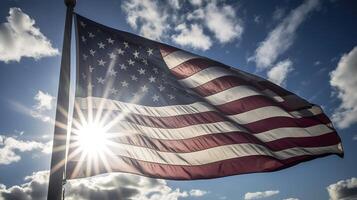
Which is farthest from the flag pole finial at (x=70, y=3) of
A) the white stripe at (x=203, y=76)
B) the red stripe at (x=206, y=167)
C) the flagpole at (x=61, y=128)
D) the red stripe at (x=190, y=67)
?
the red stripe at (x=206, y=167)

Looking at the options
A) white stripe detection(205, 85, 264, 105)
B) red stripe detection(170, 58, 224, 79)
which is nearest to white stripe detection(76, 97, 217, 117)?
white stripe detection(205, 85, 264, 105)

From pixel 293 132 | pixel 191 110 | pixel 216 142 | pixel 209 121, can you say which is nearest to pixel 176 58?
pixel 191 110

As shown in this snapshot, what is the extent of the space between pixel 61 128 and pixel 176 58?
4255 mm

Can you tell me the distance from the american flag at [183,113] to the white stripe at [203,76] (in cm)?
3

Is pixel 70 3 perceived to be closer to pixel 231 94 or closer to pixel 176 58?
pixel 176 58

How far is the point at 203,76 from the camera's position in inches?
404

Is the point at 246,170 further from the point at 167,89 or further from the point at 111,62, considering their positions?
the point at 111,62

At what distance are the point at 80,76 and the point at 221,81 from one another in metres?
3.93

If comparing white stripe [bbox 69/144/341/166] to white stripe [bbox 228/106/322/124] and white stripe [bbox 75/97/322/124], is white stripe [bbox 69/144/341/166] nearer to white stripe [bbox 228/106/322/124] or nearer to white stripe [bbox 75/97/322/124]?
white stripe [bbox 228/106/322/124]

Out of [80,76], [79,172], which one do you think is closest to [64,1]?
[80,76]

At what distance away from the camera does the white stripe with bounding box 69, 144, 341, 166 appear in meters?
8.51

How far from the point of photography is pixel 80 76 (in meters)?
8.78

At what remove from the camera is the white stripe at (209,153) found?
8508 mm

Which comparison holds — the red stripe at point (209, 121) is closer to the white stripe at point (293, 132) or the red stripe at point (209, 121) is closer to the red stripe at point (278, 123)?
the red stripe at point (278, 123)
